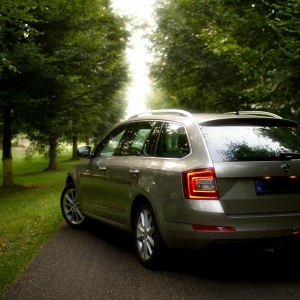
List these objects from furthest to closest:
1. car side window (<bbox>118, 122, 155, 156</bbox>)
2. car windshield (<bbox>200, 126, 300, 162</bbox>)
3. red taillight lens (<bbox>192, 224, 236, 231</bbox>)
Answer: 1. car side window (<bbox>118, 122, 155, 156</bbox>)
2. car windshield (<bbox>200, 126, 300, 162</bbox>)
3. red taillight lens (<bbox>192, 224, 236, 231</bbox>)

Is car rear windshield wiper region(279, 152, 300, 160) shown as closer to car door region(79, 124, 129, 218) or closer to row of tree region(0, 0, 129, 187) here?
car door region(79, 124, 129, 218)

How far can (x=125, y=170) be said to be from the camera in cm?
660

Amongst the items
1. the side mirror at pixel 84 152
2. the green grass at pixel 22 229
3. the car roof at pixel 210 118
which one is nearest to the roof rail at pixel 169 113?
the car roof at pixel 210 118

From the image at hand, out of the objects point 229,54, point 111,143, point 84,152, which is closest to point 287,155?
point 111,143

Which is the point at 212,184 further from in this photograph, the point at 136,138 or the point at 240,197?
the point at 136,138

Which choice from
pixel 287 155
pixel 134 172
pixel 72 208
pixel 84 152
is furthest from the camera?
pixel 72 208

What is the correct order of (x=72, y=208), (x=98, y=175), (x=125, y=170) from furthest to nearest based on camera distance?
(x=72, y=208) < (x=98, y=175) < (x=125, y=170)

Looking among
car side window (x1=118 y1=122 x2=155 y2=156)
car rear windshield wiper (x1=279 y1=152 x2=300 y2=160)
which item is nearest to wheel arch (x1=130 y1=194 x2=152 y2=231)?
car side window (x1=118 y1=122 x2=155 y2=156)

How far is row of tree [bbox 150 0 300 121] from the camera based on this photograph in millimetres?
13461

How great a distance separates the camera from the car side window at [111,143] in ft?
24.3

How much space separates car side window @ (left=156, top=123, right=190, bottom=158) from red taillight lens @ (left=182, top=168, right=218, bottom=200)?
0.36 m

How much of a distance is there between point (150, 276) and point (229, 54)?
12.8m

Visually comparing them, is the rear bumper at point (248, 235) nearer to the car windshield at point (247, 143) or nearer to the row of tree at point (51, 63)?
the car windshield at point (247, 143)

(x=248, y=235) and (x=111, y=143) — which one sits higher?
(x=111, y=143)
